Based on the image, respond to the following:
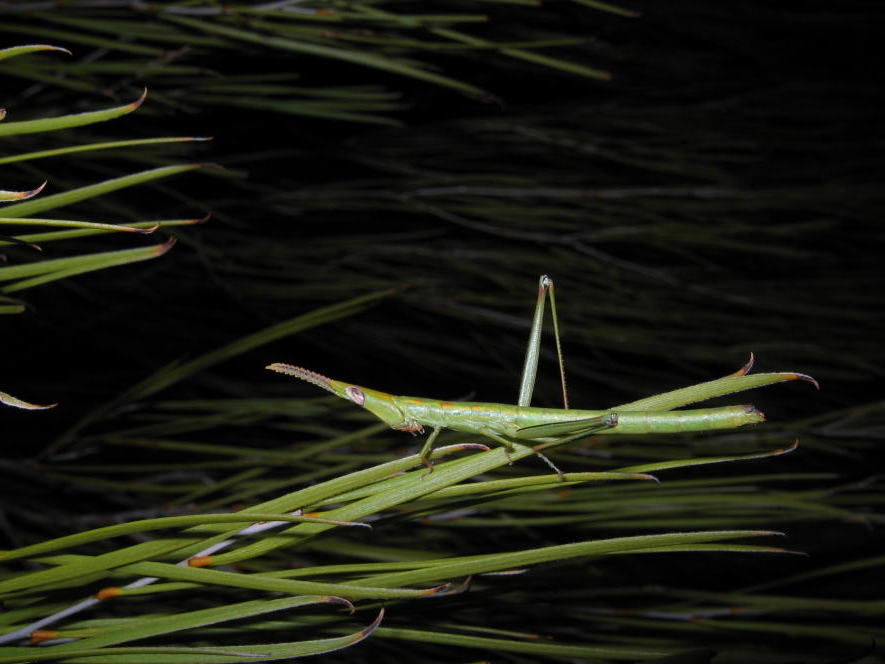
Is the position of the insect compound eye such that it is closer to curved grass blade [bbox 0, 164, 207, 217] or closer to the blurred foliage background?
the blurred foliage background

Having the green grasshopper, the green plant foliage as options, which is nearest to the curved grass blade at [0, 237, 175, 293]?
the green plant foliage

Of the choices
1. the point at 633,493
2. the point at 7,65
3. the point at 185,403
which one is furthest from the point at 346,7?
the point at 633,493

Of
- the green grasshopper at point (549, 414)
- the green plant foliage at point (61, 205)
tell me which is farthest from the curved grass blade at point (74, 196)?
the green grasshopper at point (549, 414)

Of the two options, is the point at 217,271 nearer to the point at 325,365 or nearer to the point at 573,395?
the point at 325,365

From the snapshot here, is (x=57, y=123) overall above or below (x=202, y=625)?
above

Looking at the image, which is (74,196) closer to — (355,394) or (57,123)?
(57,123)

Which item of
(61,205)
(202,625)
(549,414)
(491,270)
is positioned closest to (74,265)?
(61,205)

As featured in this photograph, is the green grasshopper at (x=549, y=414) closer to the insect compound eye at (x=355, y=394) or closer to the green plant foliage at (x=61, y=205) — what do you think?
the insect compound eye at (x=355, y=394)
